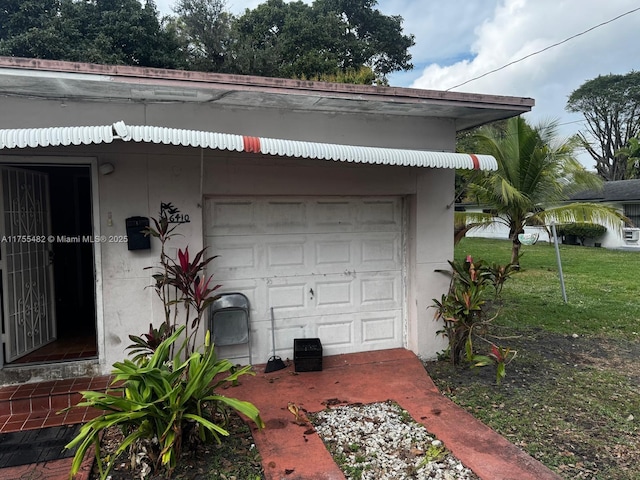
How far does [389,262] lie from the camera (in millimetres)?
6543

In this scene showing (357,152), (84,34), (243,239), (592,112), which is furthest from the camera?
(592,112)

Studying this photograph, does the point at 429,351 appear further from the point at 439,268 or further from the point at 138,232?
the point at 138,232

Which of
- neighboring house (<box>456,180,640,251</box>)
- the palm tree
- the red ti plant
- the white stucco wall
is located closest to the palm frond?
the palm tree

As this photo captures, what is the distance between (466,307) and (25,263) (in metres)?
5.97

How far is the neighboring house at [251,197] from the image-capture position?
4691mm

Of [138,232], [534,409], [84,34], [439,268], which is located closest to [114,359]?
[138,232]

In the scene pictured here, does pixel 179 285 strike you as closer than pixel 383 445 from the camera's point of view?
No

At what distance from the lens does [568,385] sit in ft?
17.9

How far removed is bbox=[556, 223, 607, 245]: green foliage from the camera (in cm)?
2319

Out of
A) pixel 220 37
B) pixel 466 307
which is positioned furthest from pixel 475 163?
pixel 220 37

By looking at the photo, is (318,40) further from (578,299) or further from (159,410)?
(159,410)

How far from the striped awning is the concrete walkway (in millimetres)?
2858

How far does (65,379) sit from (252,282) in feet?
8.45

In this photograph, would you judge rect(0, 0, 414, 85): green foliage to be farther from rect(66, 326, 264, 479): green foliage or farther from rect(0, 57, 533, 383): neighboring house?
rect(66, 326, 264, 479): green foliage
